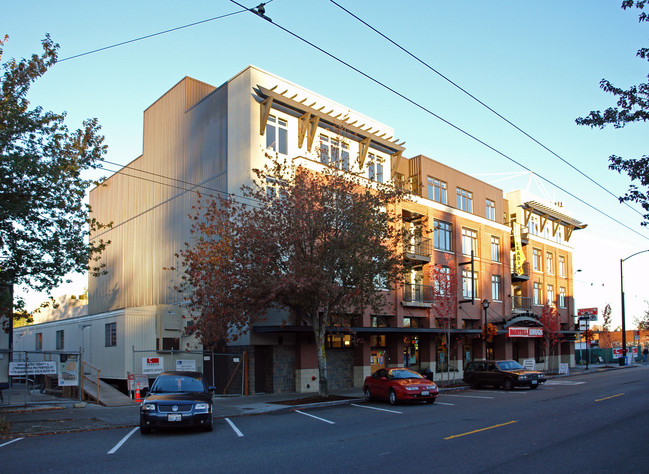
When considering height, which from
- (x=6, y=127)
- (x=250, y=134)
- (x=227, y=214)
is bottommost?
(x=227, y=214)

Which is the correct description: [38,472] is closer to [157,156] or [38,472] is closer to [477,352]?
[157,156]

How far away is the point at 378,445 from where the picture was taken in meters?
12.2

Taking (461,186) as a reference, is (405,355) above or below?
below

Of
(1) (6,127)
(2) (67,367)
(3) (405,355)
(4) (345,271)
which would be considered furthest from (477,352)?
(1) (6,127)

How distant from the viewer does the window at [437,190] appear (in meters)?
39.8

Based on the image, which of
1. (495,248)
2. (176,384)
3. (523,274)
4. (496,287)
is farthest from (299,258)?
(523,274)

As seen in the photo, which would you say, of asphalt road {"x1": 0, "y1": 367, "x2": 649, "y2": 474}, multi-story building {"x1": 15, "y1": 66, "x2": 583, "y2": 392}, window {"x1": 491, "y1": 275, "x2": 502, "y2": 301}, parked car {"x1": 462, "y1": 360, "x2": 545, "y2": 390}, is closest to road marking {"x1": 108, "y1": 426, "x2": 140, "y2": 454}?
asphalt road {"x1": 0, "y1": 367, "x2": 649, "y2": 474}

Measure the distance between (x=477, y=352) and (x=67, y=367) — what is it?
3183cm

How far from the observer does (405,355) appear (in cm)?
3741

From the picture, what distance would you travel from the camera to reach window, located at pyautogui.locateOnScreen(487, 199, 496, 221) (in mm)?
46969

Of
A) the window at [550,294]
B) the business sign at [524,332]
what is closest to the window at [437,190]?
the business sign at [524,332]

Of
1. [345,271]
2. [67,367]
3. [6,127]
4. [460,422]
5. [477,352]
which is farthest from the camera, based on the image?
[477,352]

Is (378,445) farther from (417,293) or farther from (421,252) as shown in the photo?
(421,252)

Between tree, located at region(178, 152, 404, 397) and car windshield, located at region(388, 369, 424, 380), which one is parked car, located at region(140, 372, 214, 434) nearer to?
tree, located at region(178, 152, 404, 397)
